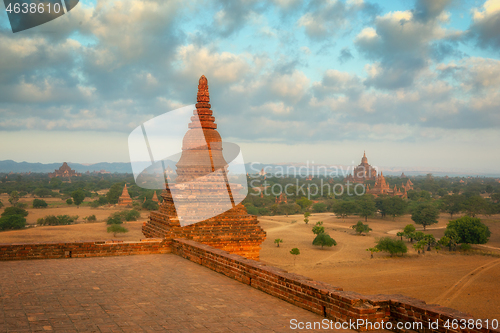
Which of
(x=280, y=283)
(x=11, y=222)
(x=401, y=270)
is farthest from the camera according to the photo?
(x=11, y=222)

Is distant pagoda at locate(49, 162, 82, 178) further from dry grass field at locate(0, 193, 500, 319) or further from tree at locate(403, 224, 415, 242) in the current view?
tree at locate(403, 224, 415, 242)

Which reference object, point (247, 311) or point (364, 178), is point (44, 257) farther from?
point (364, 178)

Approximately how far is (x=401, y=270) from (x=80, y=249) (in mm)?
24589

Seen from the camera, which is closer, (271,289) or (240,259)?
(271,289)

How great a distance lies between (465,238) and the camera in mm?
38406

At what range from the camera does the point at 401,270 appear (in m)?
28.7

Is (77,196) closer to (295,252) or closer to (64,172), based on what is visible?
(295,252)

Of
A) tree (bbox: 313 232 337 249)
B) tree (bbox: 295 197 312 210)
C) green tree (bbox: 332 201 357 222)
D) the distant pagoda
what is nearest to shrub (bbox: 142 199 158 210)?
tree (bbox: 295 197 312 210)

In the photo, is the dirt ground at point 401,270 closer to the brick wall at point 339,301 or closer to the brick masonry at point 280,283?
the brick masonry at point 280,283

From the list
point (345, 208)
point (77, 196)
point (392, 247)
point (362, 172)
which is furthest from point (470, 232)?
point (362, 172)

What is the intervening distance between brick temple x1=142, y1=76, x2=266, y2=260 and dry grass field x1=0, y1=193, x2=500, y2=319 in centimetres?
1232

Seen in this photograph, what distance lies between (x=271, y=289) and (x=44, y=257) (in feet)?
20.2

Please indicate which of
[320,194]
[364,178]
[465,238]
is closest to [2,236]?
[465,238]

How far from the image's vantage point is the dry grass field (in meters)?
22.6
